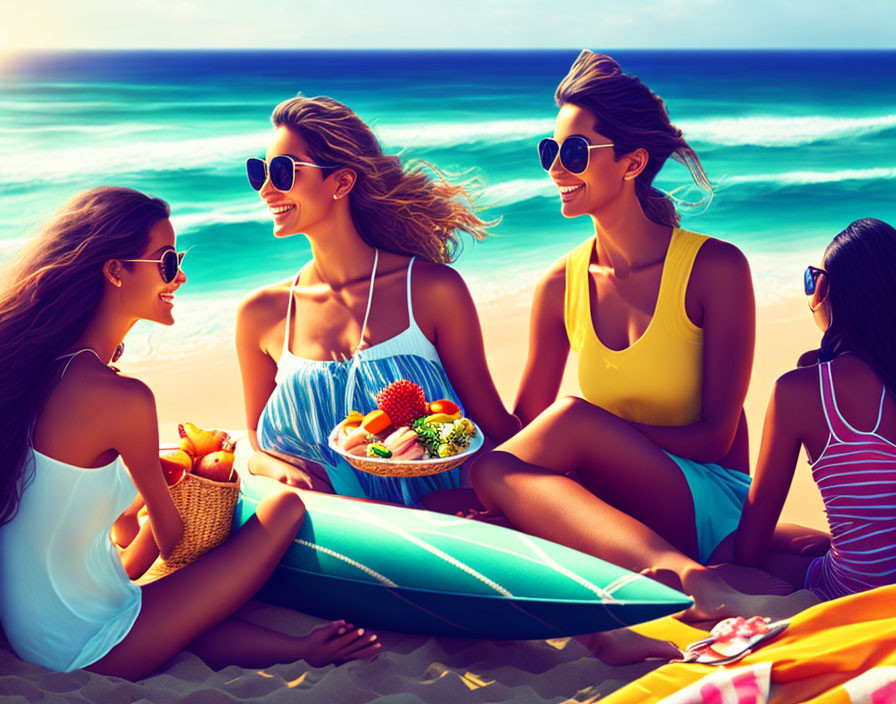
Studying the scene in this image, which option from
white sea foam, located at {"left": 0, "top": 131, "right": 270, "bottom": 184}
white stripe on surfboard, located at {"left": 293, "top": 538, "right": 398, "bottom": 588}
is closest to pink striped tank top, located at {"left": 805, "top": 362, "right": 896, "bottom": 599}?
white stripe on surfboard, located at {"left": 293, "top": 538, "right": 398, "bottom": 588}

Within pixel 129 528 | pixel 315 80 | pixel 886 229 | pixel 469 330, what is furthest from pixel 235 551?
pixel 315 80

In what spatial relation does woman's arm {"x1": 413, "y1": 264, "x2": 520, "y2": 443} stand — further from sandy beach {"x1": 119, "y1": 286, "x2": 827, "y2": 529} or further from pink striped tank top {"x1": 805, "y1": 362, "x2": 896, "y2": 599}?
sandy beach {"x1": 119, "y1": 286, "x2": 827, "y2": 529}

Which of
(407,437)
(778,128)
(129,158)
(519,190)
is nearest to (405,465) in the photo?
(407,437)

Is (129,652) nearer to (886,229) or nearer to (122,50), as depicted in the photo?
(886,229)

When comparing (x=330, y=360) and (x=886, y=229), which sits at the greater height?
(x=886, y=229)

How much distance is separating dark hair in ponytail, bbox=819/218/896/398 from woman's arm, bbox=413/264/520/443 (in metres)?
1.52

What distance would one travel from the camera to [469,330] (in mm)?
4262

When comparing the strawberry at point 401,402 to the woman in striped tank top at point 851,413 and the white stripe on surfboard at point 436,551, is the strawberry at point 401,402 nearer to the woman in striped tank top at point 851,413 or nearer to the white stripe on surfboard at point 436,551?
the white stripe on surfboard at point 436,551

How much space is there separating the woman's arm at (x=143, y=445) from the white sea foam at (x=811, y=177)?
67.6 feet

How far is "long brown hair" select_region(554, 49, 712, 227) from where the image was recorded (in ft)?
13.0

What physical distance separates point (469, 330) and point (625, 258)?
2.40 ft

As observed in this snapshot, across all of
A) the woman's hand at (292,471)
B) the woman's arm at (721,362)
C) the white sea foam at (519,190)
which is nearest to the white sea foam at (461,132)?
the white sea foam at (519,190)

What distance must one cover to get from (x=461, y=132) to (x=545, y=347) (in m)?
24.8

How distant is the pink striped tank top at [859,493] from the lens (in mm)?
3178
